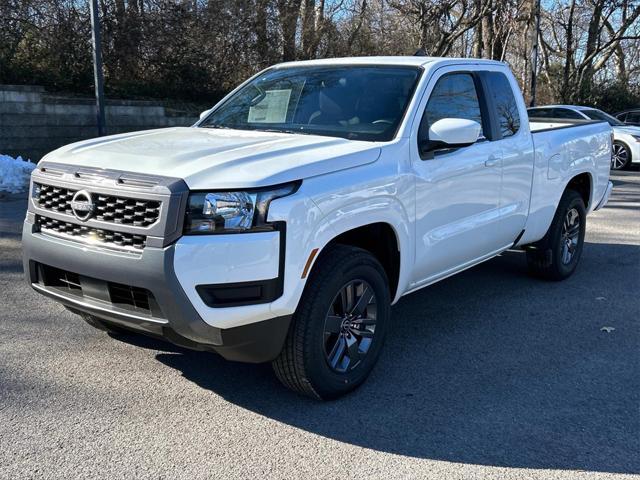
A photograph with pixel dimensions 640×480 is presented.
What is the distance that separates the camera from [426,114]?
4340 millimetres

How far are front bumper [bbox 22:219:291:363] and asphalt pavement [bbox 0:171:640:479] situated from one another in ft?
1.55

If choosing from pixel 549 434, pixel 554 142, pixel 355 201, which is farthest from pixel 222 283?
pixel 554 142

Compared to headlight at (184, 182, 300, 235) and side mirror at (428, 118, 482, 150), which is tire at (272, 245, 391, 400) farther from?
side mirror at (428, 118, 482, 150)

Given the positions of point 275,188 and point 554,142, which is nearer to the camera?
point 275,188

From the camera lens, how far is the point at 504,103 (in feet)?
17.5

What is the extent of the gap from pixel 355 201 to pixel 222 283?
917 millimetres

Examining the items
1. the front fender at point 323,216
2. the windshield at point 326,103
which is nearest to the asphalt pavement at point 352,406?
the front fender at point 323,216

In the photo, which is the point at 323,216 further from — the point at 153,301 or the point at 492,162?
the point at 492,162

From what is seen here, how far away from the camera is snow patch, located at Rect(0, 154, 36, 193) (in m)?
10.1

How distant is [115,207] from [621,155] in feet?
51.1

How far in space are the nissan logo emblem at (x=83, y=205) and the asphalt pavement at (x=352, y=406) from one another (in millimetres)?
1049

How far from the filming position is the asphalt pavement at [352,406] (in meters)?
3.12

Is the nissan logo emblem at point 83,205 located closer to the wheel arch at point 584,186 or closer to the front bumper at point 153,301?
the front bumper at point 153,301

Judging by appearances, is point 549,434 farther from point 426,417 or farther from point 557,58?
point 557,58
